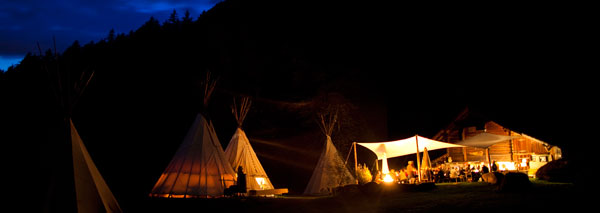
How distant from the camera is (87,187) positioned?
24.4 feet

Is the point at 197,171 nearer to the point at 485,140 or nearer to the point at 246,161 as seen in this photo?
the point at 246,161

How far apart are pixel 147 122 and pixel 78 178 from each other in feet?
42.3

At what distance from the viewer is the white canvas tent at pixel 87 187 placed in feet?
24.0

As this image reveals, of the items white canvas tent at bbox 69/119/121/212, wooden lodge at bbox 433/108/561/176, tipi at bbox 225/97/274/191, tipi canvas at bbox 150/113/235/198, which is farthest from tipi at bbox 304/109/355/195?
white canvas tent at bbox 69/119/121/212

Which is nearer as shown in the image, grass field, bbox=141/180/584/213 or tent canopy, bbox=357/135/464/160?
grass field, bbox=141/180/584/213

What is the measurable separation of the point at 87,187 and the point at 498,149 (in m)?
14.6

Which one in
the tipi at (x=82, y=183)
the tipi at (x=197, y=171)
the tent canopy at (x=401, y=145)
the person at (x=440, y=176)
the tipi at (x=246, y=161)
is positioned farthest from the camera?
the person at (x=440, y=176)

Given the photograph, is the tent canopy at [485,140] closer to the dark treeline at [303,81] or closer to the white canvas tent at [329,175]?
the dark treeline at [303,81]

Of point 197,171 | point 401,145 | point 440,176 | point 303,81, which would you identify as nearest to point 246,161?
point 197,171

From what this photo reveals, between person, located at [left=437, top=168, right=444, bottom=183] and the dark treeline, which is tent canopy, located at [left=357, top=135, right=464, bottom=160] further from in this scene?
the dark treeline

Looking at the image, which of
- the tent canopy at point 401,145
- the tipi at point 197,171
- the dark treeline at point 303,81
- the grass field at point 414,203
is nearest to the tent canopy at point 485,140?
the tent canopy at point 401,145

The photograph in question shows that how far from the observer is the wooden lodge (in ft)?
47.1

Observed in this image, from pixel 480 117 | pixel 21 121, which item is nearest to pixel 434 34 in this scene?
pixel 480 117

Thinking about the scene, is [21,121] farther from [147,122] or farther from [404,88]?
[404,88]
